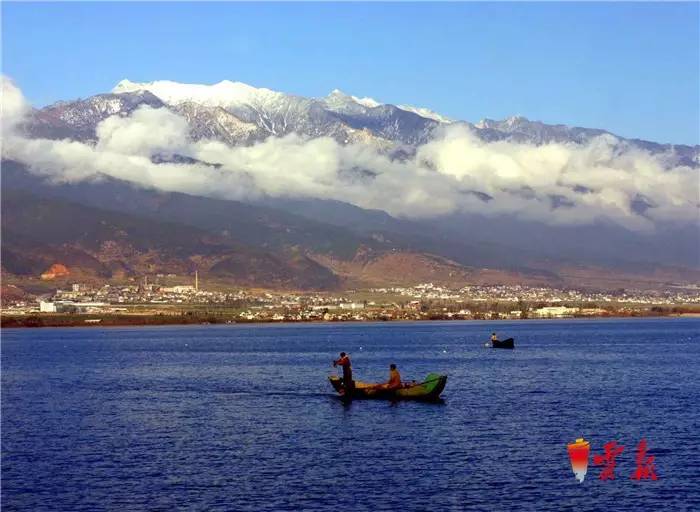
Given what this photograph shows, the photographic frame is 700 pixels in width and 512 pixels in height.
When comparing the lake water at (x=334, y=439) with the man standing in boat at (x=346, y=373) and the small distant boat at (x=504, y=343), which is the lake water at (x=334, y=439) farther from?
the small distant boat at (x=504, y=343)

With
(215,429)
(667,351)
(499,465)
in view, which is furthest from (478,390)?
(667,351)

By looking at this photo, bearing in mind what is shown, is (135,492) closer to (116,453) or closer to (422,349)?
(116,453)

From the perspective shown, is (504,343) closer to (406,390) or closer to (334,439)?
(406,390)

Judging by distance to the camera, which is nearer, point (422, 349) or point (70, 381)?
point (70, 381)

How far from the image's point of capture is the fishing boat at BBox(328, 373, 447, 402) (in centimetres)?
7188

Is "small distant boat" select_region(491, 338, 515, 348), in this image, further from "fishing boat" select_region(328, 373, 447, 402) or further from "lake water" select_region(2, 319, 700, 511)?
"fishing boat" select_region(328, 373, 447, 402)

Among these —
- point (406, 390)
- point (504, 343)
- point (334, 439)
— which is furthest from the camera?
point (504, 343)

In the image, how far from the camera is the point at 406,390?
239 feet

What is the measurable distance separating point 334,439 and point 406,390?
1814cm

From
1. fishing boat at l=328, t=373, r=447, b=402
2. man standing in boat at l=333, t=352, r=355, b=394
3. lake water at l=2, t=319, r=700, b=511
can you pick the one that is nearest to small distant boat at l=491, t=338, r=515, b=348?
lake water at l=2, t=319, r=700, b=511

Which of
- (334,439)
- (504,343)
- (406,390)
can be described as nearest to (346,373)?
(406,390)

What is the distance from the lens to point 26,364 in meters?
122

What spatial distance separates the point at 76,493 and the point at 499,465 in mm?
17541

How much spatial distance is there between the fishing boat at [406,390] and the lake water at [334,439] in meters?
0.96
